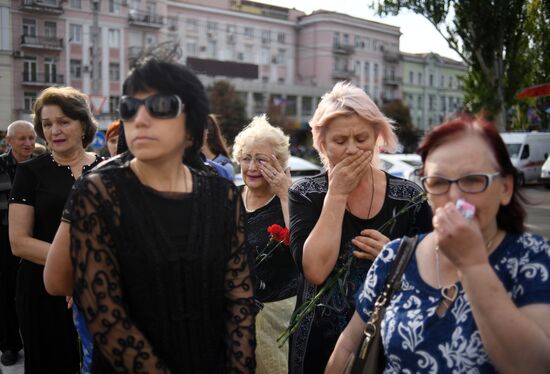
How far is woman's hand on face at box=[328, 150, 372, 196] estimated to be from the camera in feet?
7.82

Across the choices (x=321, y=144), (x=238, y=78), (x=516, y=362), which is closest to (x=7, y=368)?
(x=321, y=144)

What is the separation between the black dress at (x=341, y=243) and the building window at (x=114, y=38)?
142ft

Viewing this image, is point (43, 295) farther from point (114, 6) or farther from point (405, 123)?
point (405, 123)

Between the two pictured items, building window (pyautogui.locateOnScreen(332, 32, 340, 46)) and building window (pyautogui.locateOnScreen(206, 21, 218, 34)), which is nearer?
building window (pyautogui.locateOnScreen(206, 21, 218, 34))

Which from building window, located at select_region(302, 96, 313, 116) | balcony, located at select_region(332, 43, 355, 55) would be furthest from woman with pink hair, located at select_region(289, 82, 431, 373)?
balcony, located at select_region(332, 43, 355, 55)

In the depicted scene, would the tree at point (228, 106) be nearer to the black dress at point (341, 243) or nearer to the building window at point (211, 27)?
the building window at point (211, 27)

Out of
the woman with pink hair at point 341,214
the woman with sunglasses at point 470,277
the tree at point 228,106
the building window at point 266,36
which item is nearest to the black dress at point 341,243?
the woman with pink hair at point 341,214

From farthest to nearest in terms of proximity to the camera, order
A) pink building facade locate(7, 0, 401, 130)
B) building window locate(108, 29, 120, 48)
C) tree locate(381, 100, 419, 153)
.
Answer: tree locate(381, 100, 419, 153), building window locate(108, 29, 120, 48), pink building facade locate(7, 0, 401, 130)

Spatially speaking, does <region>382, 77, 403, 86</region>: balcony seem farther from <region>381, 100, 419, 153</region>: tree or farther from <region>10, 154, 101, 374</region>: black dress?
<region>10, 154, 101, 374</region>: black dress

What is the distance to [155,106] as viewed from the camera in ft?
5.86

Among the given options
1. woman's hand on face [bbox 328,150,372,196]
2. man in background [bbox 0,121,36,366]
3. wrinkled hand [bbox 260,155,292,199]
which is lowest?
man in background [bbox 0,121,36,366]

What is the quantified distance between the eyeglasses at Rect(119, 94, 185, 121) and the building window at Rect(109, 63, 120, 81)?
4347 centimetres

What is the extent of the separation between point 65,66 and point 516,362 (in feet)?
143

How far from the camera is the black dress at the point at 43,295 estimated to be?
3096mm
